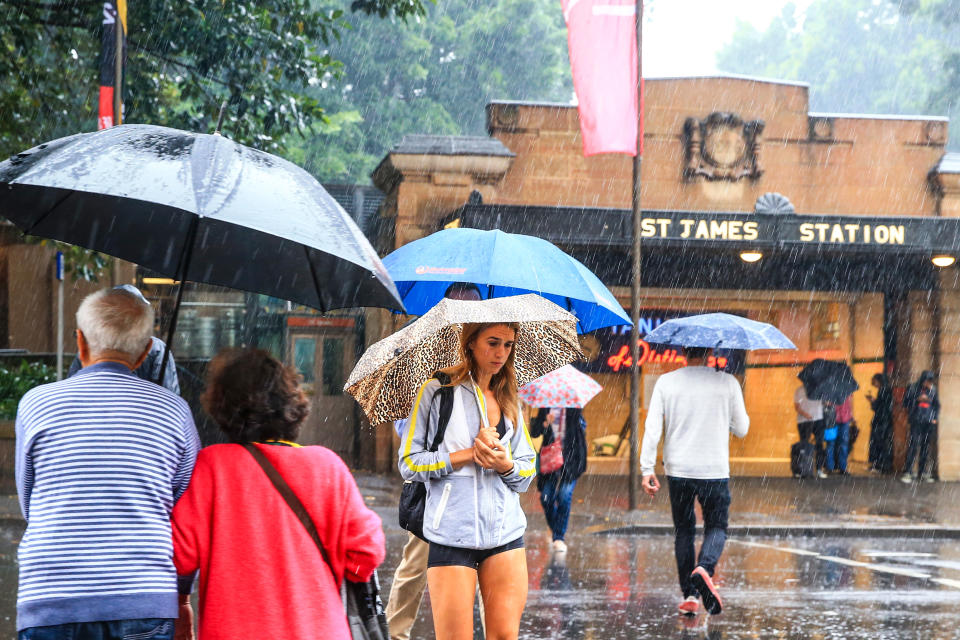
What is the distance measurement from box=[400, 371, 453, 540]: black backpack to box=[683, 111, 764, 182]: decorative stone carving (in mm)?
14090

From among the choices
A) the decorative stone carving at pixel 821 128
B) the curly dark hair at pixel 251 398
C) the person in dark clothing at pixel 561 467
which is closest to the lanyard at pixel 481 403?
the curly dark hair at pixel 251 398

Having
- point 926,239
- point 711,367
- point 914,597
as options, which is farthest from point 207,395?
point 926,239

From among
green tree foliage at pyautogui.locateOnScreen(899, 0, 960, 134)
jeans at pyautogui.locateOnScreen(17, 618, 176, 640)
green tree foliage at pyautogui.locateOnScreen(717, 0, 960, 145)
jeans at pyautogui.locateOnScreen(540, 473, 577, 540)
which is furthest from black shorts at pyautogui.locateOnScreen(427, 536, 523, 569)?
green tree foliage at pyautogui.locateOnScreen(717, 0, 960, 145)

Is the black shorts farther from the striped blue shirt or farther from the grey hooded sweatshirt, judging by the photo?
the striped blue shirt

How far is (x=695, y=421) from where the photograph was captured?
7738 millimetres

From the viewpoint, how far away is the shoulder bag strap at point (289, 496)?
127 inches

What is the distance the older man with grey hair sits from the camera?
10.2ft

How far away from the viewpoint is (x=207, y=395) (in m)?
3.37

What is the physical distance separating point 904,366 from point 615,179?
5.77 m

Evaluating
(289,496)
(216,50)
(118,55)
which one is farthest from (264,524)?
(216,50)

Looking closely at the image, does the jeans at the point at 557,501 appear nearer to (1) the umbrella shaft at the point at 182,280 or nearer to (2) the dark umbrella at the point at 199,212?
(2) the dark umbrella at the point at 199,212

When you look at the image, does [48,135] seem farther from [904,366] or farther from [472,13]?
[472,13]

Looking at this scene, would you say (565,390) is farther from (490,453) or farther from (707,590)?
(490,453)

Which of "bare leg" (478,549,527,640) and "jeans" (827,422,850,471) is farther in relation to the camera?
"jeans" (827,422,850,471)
